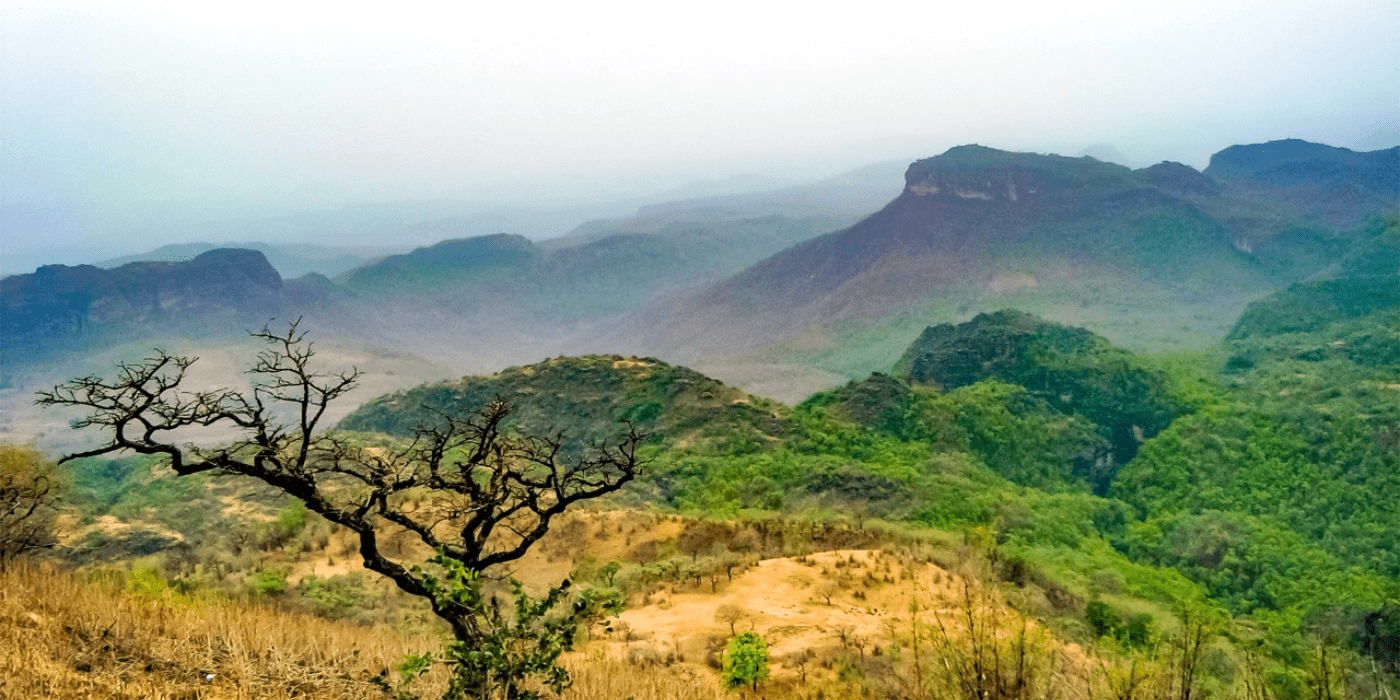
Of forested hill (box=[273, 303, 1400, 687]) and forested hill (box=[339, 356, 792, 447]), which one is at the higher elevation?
forested hill (box=[339, 356, 792, 447])

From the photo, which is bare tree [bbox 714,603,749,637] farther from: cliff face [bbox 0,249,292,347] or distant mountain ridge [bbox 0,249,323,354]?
cliff face [bbox 0,249,292,347]

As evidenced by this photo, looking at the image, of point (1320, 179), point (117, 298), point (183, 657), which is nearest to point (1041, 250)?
point (1320, 179)

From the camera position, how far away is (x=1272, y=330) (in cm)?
5447

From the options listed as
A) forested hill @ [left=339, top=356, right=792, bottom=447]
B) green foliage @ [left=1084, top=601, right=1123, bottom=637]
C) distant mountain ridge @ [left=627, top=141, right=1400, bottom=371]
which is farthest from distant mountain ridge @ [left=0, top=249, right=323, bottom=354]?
green foliage @ [left=1084, top=601, right=1123, bottom=637]

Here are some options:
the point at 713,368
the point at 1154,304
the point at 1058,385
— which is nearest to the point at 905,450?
the point at 1058,385

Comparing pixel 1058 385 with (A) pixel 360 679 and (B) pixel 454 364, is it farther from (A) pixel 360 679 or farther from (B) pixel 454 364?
(B) pixel 454 364

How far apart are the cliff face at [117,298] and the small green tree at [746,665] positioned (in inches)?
4953

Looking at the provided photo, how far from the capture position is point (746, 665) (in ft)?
26.9

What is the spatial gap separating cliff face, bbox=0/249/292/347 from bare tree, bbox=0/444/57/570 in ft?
349

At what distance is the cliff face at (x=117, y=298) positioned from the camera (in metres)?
100

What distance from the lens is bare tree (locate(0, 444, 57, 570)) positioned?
11.5 meters

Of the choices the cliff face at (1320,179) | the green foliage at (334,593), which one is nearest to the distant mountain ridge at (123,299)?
the green foliage at (334,593)

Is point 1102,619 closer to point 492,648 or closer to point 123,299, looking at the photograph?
point 492,648

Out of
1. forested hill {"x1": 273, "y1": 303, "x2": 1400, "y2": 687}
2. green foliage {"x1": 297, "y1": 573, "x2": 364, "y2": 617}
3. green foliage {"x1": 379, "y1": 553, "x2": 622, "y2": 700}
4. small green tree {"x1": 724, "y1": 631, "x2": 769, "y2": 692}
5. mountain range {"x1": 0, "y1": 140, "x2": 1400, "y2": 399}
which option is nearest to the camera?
green foliage {"x1": 379, "y1": 553, "x2": 622, "y2": 700}
